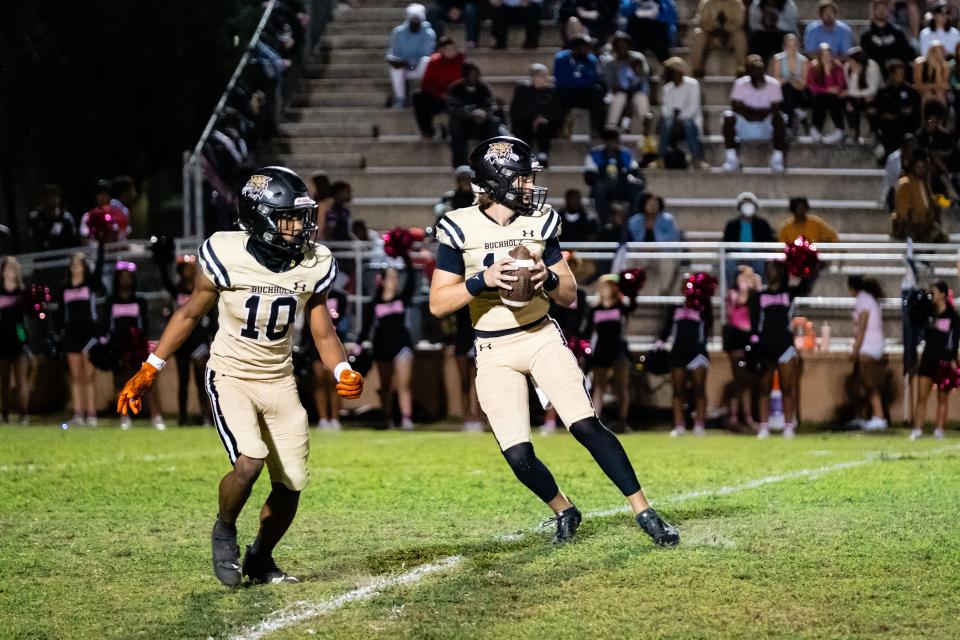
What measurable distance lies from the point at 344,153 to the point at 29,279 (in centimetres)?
530

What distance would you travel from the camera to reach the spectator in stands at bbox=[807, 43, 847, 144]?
18.9 m

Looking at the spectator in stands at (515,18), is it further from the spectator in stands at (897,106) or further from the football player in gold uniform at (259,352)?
the football player in gold uniform at (259,352)

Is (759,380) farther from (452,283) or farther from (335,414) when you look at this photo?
(452,283)

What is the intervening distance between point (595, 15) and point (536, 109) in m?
2.18

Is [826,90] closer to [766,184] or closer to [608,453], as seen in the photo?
[766,184]

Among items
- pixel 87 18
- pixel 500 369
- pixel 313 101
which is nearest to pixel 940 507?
pixel 500 369

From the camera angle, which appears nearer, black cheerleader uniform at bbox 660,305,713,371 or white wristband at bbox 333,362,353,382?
white wristband at bbox 333,362,353,382

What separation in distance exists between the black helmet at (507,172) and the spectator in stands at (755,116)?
38.5ft

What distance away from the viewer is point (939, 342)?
1395cm

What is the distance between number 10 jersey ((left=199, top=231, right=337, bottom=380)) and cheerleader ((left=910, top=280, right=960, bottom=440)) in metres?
8.63

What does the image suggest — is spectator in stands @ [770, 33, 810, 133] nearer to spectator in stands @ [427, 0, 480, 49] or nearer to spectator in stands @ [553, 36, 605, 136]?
spectator in stands @ [553, 36, 605, 136]

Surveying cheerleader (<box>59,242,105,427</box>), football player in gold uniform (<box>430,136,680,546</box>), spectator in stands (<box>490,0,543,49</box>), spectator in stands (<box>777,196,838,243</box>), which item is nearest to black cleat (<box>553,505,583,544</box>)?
football player in gold uniform (<box>430,136,680,546</box>)

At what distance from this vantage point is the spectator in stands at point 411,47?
2064cm

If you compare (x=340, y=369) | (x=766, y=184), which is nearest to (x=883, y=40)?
(x=766, y=184)
